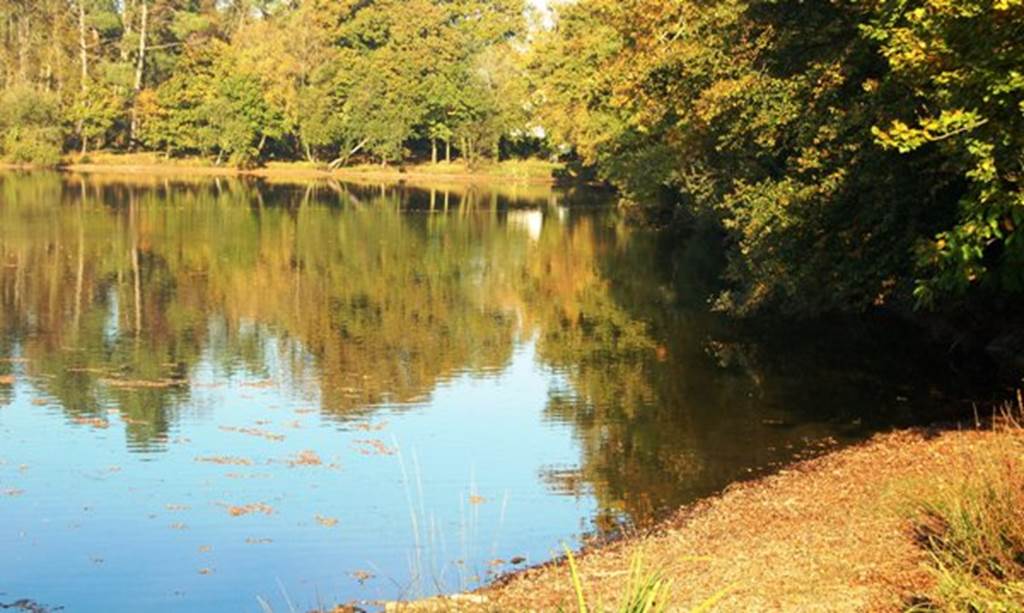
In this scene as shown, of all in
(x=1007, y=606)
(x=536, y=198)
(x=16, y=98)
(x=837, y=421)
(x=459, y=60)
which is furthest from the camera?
(x=459, y=60)

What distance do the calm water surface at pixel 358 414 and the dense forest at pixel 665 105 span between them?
236 cm

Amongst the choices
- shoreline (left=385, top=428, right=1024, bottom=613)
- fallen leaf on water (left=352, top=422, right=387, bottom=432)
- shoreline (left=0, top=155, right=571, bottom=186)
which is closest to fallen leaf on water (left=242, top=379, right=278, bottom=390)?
fallen leaf on water (left=352, top=422, right=387, bottom=432)

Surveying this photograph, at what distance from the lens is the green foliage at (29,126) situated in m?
86.1

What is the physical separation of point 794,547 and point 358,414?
9508 millimetres

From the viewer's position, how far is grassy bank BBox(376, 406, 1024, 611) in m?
8.42

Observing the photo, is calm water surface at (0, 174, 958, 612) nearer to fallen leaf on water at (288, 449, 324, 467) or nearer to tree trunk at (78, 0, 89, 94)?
fallen leaf on water at (288, 449, 324, 467)

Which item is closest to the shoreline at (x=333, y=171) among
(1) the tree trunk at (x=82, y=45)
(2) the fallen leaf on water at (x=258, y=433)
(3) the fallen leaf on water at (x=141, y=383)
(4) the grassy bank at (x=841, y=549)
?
(1) the tree trunk at (x=82, y=45)

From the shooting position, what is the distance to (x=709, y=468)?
15719 mm

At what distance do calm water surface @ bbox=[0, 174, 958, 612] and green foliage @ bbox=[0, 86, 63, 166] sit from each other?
52329 millimetres

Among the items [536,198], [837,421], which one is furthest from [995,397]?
[536,198]

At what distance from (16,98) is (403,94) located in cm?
2729

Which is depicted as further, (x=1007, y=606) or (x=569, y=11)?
(x=569, y=11)

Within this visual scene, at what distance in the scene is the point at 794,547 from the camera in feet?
34.5

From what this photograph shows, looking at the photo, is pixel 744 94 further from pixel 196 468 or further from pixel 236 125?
pixel 236 125
